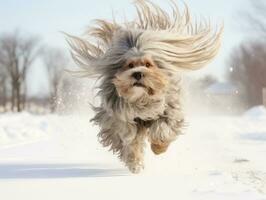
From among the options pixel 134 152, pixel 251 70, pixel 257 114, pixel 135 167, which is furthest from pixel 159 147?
pixel 251 70

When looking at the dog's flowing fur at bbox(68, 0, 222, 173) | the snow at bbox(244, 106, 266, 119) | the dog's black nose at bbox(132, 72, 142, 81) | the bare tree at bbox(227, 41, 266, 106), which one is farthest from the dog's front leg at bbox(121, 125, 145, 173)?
the bare tree at bbox(227, 41, 266, 106)

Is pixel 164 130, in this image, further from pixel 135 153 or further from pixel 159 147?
pixel 135 153

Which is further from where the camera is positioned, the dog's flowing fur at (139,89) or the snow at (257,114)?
the snow at (257,114)

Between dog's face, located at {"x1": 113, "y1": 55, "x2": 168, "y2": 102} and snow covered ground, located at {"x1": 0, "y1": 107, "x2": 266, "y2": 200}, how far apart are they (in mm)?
814

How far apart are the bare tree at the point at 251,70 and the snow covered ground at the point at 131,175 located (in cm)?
5047

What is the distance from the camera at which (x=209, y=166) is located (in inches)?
301

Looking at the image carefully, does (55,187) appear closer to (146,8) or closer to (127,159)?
(127,159)

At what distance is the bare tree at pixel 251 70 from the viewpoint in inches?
2625

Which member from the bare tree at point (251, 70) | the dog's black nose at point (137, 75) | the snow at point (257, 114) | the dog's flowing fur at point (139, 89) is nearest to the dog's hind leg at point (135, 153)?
the dog's flowing fur at point (139, 89)

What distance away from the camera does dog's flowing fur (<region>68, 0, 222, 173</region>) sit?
278 inches

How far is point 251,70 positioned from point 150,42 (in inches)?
2590

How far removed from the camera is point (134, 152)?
7234 mm

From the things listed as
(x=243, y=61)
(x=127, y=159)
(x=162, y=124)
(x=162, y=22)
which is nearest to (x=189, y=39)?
(x=162, y=22)

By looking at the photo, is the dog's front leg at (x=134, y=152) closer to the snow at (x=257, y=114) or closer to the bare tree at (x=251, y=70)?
the snow at (x=257, y=114)
